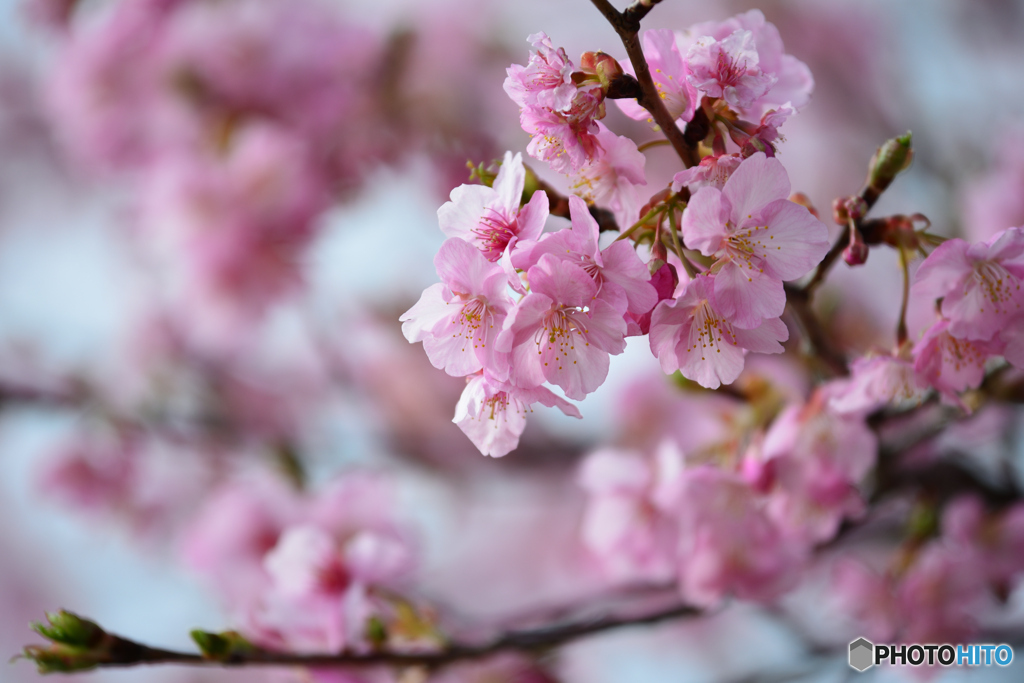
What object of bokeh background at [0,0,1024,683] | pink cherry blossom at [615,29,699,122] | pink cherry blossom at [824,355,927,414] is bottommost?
pink cherry blossom at [824,355,927,414]

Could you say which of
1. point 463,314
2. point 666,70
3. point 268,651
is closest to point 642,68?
point 666,70

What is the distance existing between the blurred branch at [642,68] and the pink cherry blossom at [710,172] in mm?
30

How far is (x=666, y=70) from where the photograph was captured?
0.38 m

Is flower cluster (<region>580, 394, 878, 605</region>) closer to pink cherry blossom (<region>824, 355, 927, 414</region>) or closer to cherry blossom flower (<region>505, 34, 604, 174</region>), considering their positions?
pink cherry blossom (<region>824, 355, 927, 414</region>)

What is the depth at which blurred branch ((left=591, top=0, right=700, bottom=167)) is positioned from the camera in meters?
0.34

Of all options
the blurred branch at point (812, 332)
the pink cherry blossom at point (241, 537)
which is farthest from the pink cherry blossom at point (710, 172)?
the pink cherry blossom at point (241, 537)

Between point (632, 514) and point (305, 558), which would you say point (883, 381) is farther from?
point (305, 558)

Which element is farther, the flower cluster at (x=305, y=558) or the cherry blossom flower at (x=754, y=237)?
the flower cluster at (x=305, y=558)

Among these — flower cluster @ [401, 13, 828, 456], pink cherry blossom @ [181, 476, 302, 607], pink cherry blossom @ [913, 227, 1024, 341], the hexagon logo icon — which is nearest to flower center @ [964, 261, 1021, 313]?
pink cherry blossom @ [913, 227, 1024, 341]

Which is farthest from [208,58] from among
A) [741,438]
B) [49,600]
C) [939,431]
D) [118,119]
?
[49,600]

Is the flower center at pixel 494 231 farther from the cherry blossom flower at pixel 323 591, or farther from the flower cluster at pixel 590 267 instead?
the cherry blossom flower at pixel 323 591

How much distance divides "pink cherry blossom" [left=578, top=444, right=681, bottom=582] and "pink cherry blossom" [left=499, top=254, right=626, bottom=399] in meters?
0.36

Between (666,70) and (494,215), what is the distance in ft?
0.42

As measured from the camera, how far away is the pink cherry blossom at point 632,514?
0.71m
